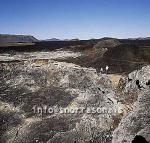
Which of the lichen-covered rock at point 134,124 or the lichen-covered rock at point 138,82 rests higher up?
the lichen-covered rock at point 138,82

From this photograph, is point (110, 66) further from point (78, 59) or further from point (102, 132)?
point (102, 132)

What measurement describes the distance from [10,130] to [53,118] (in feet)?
5.32

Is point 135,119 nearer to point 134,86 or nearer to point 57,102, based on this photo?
point 57,102

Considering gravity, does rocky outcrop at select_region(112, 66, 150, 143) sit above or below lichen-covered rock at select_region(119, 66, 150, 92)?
below

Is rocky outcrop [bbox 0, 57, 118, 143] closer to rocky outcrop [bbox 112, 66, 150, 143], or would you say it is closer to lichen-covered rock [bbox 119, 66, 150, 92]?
rocky outcrop [bbox 112, 66, 150, 143]

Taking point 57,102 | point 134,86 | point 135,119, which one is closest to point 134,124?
point 135,119

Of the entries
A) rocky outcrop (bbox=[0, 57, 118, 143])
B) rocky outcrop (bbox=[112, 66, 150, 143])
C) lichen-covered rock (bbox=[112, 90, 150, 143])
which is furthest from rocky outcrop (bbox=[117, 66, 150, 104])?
lichen-covered rock (bbox=[112, 90, 150, 143])

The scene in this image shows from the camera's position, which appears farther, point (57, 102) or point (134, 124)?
point (57, 102)

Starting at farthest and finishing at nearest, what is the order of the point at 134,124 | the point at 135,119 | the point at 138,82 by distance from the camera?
the point at 138,82 < the point at 135,119 < the point at 134,124

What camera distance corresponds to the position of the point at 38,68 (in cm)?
1448

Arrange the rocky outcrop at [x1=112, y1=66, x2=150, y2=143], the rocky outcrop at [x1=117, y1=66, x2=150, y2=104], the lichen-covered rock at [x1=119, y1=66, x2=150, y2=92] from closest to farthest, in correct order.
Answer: the rocky outcrop at [x1=112, y1=66, x2=150, y2=143] < the rocky outcrop at [x1=117, y1=66, x2=150, y2=104] < the lichen-covered rock at [x1=119, y1=66, x2=150, y2=92]

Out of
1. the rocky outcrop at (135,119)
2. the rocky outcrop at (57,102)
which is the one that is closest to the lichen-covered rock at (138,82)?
the rocky outcrop at (135,119)

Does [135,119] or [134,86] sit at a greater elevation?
[134,86]

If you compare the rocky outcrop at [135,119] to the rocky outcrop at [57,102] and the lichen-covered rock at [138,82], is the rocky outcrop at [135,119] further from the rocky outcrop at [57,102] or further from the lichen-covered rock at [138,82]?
the rocky outcrop at [57,102]
